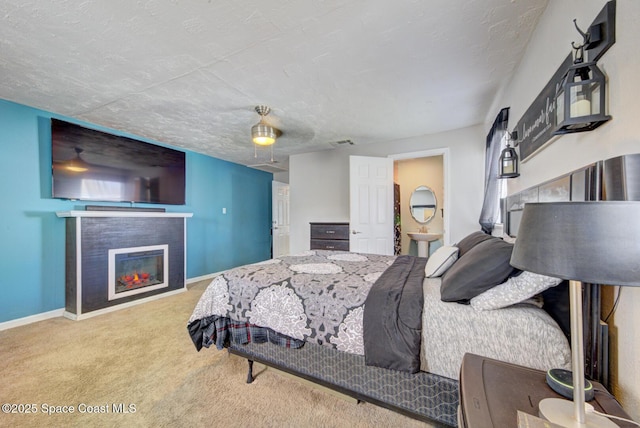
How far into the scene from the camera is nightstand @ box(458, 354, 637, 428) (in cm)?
69

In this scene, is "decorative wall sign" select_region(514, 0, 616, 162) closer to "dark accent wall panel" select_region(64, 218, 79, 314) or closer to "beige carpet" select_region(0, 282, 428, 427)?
"beige carpet" select_region(0, 282, 428, 427)

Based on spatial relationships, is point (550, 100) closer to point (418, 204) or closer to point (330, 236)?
point (330, 236)

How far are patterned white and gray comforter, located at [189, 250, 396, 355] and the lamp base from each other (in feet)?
2.56

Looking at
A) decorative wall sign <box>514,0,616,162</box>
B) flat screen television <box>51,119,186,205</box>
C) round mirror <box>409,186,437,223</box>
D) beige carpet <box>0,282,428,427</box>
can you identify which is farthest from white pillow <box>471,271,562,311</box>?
flat screen television <box>51,119,186,205</box>

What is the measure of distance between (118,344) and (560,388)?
3046 millimetres

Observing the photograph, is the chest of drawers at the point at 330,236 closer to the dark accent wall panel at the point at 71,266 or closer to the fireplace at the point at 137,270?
the fireplace at the point at 137,270

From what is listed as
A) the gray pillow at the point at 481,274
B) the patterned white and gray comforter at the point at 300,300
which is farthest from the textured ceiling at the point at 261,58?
the patterned white and gray comforter at the point at 300,300

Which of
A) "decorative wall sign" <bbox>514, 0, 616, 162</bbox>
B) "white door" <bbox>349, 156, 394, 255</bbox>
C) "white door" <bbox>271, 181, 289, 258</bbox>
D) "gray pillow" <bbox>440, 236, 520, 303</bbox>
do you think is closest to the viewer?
"decorative wall sign" <bbox>514, 0, 616, 162</bbox>

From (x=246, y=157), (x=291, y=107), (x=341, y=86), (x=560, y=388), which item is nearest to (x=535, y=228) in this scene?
(x=560, y=388)

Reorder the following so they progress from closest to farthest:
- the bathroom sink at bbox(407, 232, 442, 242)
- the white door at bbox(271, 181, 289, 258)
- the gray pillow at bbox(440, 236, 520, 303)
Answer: the gray pillow at bbox(440, 236, 520, 303)
the bathroom sink at bbox(407, 232, 442, 242)
the white door at bbox(271, 181, 289, 258)

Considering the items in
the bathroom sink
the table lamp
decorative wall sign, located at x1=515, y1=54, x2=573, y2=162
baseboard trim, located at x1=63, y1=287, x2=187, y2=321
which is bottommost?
baseboard trim, located at x1=63, y1=287, x2=187, y2=321

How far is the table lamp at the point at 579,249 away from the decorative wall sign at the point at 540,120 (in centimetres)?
98

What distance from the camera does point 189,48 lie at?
70.2 inches

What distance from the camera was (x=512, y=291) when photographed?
3.73ft
